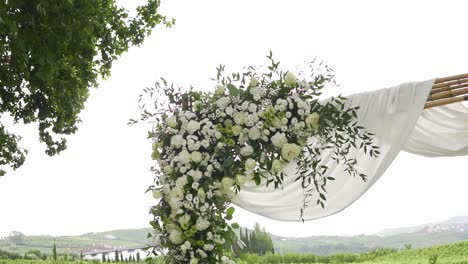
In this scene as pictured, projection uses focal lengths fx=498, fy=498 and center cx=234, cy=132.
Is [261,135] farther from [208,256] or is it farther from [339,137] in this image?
[208,256]

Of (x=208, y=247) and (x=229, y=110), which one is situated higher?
(x=229, y=110)

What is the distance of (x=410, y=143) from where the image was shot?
10.5 feet

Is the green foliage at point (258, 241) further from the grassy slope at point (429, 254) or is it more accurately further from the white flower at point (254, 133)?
the white flower at point (254, 133)

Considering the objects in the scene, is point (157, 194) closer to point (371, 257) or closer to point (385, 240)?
point (371, 257)

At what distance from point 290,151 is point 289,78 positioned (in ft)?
1.47

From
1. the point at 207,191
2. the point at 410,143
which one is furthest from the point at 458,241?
the point at 207,191

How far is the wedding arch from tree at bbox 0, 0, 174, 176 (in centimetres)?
274

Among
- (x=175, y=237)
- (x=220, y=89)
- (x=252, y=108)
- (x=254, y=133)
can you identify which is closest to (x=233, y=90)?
(x=220, y=89)

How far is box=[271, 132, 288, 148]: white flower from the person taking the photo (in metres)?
2.96

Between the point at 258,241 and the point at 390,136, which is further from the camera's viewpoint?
the point at 258,241

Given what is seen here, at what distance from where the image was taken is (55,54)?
5.62 meters

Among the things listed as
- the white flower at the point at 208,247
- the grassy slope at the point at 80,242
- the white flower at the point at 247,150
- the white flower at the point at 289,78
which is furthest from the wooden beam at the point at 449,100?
the grassy slope at the point at 80,242

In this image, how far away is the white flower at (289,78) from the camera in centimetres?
303

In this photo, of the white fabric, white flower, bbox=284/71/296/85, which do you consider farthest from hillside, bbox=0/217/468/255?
white flower, bbox=284/71/296/85
